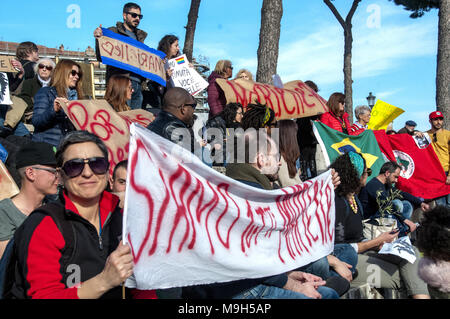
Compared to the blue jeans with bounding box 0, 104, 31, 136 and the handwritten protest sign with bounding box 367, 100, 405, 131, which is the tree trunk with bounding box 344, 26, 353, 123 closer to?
the handwritten protest sign with bounding box 367, 100, 405, 131

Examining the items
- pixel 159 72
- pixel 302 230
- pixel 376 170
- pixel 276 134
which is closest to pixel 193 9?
pixel 159 72

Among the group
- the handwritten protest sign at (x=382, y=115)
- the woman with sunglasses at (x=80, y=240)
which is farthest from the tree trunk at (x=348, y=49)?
the woman with sunglasses at (x=80, y=240)

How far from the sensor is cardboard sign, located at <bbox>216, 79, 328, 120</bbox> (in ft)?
20.8

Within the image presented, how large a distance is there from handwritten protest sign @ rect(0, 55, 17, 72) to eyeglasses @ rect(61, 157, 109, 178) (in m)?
4.44

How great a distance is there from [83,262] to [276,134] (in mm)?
2334

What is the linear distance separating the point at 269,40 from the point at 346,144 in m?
2.35

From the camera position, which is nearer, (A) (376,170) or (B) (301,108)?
(B) (301,108)

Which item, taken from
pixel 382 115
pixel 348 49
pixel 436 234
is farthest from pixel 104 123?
pixel 348 49

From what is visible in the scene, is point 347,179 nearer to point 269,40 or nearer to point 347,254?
point 347,254

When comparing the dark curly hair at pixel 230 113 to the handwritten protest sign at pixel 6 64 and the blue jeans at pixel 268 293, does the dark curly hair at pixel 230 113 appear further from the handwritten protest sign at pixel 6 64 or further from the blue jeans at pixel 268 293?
the blue jeans at pixel 268 293

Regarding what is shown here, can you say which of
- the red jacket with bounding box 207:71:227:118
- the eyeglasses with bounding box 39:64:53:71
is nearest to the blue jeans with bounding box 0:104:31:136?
the eyeglasses with bounding box 39:64:53:71

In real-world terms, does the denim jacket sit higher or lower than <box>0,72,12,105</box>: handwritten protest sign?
lower

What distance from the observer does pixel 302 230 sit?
3715 millimetres
